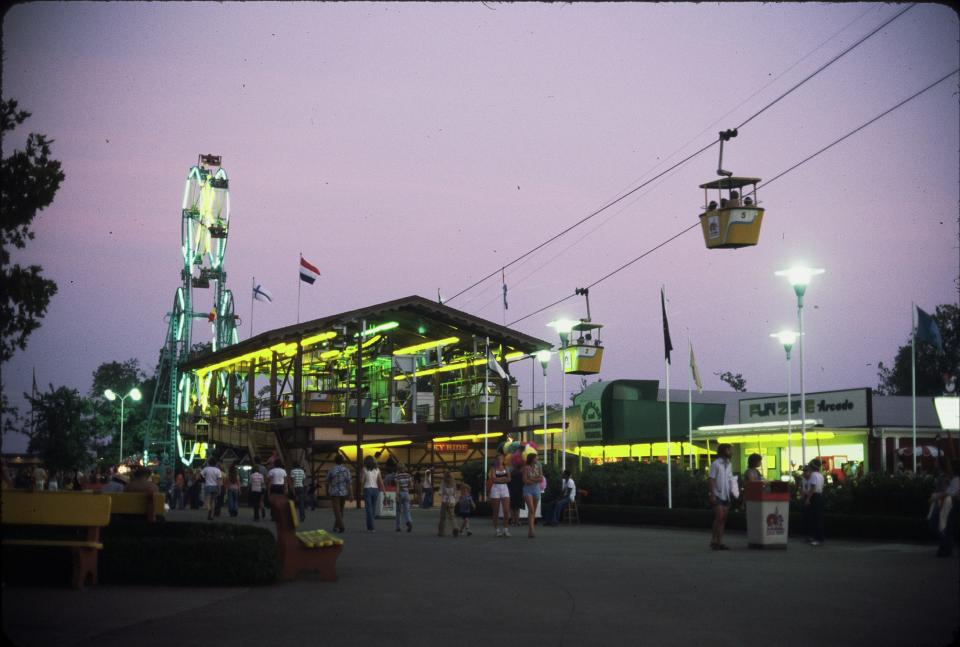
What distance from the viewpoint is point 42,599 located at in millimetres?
11219

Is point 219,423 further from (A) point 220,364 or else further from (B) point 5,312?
(B) point 5,312

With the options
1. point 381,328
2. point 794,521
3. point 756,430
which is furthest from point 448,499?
point 381,328

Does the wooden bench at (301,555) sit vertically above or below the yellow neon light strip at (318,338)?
below

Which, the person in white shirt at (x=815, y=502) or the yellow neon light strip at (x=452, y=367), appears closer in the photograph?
the person in white shirt at (x=815, y=502)

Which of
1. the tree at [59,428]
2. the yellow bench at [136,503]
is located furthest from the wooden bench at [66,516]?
the tree at [59,428]

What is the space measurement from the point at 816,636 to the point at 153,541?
743 centimetres

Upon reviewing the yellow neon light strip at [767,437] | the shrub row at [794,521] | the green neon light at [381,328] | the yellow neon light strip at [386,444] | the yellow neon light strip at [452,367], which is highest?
the green neon light at [381,328]

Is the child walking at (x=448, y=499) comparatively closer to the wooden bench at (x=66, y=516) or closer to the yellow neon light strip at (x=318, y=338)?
the wooden bench at (x=66, y=516)

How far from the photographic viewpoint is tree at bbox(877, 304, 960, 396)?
7194cm

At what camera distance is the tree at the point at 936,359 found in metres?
71.9

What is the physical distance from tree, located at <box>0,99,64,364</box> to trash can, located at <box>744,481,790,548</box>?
12.4m

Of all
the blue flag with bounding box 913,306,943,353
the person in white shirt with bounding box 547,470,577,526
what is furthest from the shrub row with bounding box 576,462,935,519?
the blue flag with bounding box 913,306,943,353

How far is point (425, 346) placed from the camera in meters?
52.1

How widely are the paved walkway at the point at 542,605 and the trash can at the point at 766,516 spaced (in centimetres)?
140
